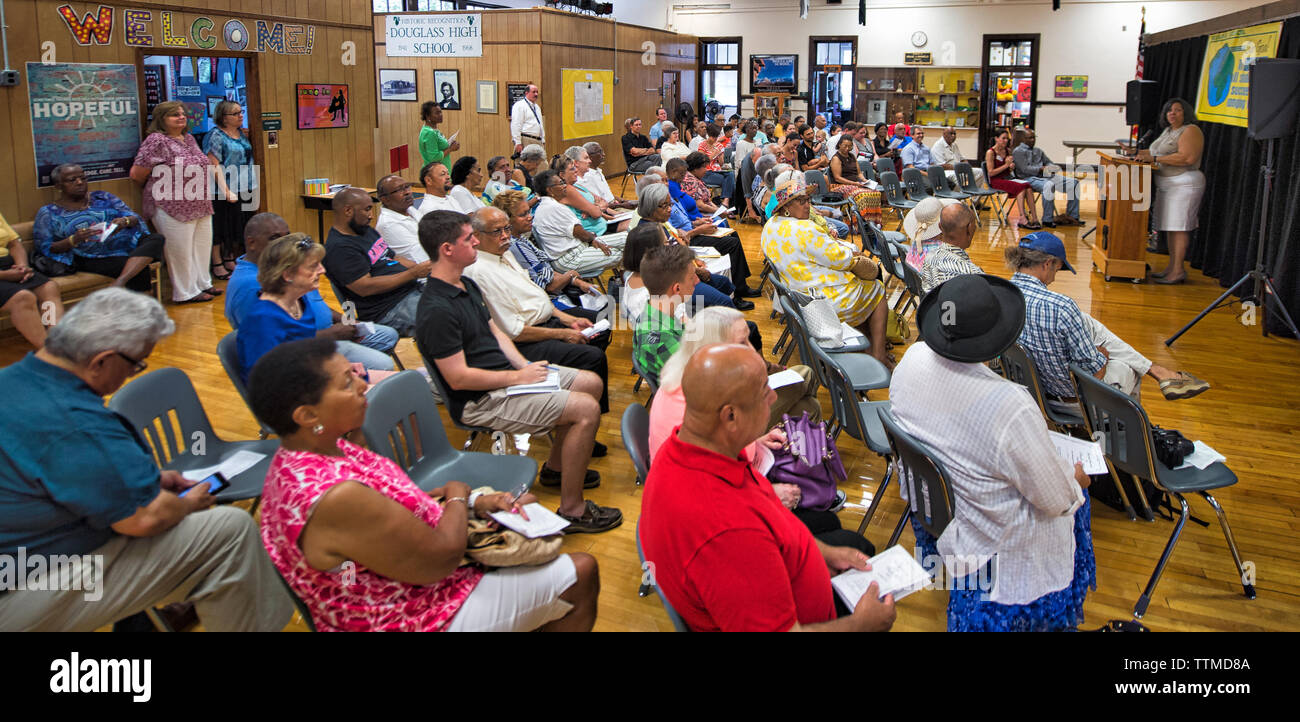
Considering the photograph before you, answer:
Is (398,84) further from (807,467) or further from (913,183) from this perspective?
(807,467)

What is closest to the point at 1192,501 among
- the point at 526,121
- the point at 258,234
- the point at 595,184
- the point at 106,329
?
the point at 106,329

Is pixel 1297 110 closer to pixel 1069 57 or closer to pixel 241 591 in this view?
pixel 241 591

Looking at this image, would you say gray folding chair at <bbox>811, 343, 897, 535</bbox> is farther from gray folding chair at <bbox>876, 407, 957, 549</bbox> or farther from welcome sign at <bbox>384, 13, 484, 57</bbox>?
welcome sign at <bbox>384, 13, 484, 57</bbox>

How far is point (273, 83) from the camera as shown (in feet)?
30.0

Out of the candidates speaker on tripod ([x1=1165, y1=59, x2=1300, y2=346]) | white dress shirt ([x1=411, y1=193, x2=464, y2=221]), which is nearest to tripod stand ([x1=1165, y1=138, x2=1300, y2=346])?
speaker on tripod ([x1=1165, y1=59, x2=1300, y2=346])

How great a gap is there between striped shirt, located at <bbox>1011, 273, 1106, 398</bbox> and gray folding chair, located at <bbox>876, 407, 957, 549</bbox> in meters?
1.25

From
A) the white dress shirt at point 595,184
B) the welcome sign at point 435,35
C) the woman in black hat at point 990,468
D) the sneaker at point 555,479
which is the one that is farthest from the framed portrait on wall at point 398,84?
the woman in black hat at point 990,468

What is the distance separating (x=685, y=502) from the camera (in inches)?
80.0

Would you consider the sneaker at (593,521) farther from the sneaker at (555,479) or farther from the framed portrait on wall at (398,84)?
the framed portrait on wall at (398,84)

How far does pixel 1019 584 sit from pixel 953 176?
1184cm

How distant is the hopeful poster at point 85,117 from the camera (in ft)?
23.0

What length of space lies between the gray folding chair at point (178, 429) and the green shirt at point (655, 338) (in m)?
1.57

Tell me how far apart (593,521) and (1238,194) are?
300 inches
